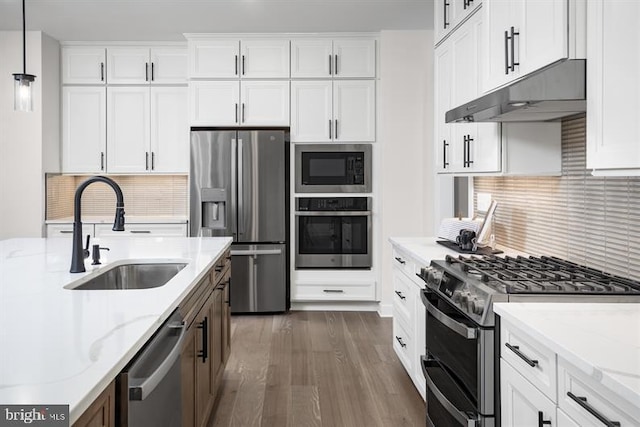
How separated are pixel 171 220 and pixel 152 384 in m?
4.12

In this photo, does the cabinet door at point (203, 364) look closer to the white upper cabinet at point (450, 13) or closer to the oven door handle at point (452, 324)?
the oven door handle at point (452, 324)

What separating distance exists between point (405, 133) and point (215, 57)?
196 cm

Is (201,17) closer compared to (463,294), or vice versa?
(463,294)

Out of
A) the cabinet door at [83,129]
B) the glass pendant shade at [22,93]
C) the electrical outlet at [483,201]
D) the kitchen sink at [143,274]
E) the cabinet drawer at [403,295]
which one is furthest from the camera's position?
the cabinet door at [83,129]

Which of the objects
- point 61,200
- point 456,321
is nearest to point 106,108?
point 61,200

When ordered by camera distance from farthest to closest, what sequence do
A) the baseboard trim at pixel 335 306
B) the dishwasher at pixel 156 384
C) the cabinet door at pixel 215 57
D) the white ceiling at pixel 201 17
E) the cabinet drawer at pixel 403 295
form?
the baseboard trim at pixel 335 306
the cabinet door at pixel 215 57
the white ceiling at pixel 201 17
the cabinet drawer at pixel 403 295
the dishwasher at pixel 156 384

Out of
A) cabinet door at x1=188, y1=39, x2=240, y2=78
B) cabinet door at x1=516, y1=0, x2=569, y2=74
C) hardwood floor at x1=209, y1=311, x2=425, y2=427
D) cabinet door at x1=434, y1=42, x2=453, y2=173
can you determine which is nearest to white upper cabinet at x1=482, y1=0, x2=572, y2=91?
cabinet door at x1=516, y1=0, x2=569, y2=74

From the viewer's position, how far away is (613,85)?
166 cm

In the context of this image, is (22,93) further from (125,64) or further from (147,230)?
(125,64)

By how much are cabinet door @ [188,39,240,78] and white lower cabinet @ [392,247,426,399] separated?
2.62 m

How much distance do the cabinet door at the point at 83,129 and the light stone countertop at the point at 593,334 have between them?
4.77 meters

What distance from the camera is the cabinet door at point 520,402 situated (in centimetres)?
150

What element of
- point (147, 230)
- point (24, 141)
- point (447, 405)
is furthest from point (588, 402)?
point (24, 141)

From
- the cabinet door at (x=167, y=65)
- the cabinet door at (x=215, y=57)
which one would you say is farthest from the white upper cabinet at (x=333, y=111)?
the cabinet door at (x=167, y=65)
